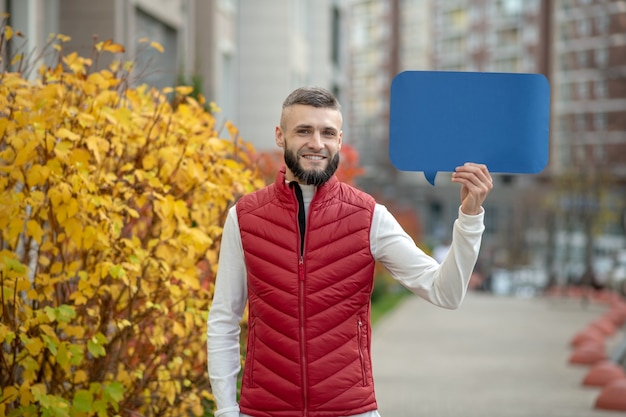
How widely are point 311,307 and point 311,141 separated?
508 millimetres

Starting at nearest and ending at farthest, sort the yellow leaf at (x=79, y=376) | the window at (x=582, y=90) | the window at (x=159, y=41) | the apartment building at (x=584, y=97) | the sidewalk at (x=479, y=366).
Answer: the yellow leaf at (x=79, y=376)
the sidewalk at (x=479, y=366)
the window at (x=159, y=41)
the apartment building at (x=584, y=97)
the window at (x=582, y=90)

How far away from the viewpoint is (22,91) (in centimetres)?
552

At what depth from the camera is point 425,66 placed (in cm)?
12512

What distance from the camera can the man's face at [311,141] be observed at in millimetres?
3645

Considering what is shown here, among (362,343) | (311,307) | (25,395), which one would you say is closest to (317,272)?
(311,307)

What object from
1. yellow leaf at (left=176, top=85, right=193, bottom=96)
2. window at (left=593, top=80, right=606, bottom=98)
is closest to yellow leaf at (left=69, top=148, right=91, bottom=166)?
yellow leaf at (left=176, top=85, right=193, bottom=96)

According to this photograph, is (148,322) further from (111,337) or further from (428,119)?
(428,119)

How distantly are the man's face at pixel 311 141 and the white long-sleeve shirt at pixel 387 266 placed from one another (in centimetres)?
10

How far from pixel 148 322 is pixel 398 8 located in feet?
422

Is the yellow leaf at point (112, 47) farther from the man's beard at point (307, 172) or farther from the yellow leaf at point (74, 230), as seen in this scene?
the man's beard at point (307, 172)

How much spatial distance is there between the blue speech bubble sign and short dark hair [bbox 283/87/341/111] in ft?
0.70

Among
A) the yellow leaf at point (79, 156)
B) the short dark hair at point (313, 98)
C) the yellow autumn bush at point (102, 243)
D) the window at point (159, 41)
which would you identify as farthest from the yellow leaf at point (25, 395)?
the window at point (159, 41)

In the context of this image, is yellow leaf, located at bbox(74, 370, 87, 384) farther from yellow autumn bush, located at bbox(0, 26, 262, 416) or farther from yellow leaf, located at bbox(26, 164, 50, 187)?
yellow leaf, located at bbox(26, 164, 50, 187)

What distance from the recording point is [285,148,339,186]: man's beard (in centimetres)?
365
